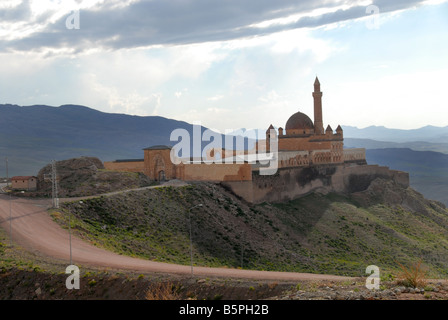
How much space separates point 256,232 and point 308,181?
18789 millimetres

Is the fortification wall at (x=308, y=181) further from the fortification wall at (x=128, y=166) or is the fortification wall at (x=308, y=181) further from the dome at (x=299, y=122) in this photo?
the fortification wall at (x=128, y=166)

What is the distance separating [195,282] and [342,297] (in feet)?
22.8

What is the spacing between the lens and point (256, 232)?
42844mm

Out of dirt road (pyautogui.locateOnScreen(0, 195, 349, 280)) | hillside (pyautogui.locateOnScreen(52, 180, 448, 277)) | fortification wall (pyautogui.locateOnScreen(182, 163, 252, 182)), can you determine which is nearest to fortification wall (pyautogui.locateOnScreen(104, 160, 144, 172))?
fortification wall (pyautogui.locateOnScreen(182, 163, 252, 182))

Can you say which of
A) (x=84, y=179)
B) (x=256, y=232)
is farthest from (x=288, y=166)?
(x=84, y=179)

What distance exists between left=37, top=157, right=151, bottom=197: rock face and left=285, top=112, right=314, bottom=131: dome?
24570mm

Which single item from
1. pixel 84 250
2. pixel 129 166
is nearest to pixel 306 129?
pixel 129 166

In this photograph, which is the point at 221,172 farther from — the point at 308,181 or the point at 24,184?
the point at 24,184

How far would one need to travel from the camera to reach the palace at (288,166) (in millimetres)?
49344

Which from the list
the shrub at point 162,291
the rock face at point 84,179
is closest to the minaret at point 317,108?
the rock face at point 84,179

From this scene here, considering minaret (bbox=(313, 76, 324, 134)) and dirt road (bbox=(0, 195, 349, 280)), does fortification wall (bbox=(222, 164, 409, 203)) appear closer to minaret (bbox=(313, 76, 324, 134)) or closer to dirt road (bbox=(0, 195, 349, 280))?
minaret (bbox=(313, 76, 324, 134))

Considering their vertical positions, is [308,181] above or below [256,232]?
above
